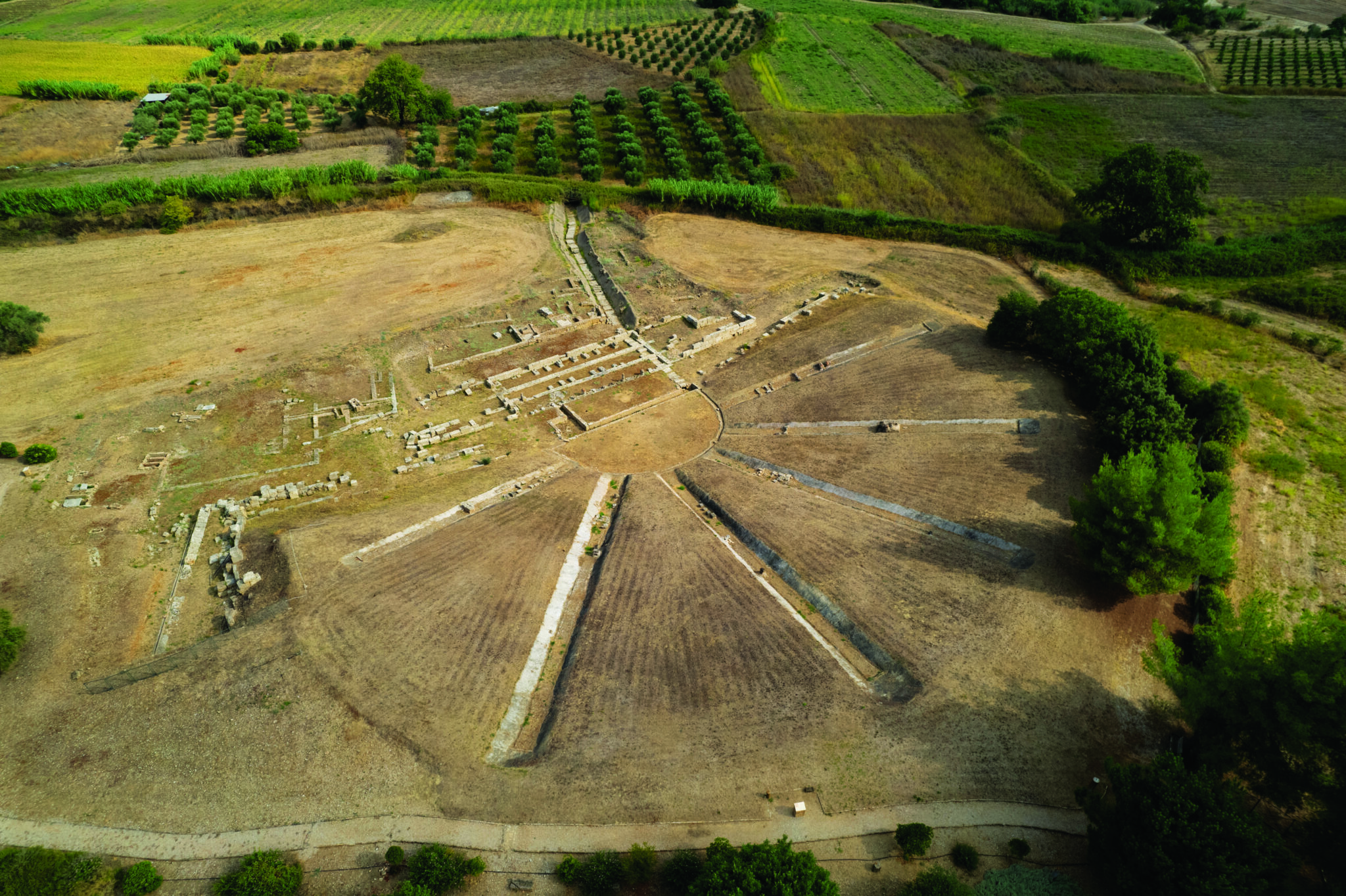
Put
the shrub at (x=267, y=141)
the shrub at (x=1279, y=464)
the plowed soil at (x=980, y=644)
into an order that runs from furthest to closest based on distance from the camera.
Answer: the shrub at (x=267, y=141), the shrub at (x=1279, y=464), the plowed soil at (x=980, y=644)

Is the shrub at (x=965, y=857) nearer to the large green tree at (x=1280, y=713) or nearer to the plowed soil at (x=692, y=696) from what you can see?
the plowed soil at (x=692, y=696)

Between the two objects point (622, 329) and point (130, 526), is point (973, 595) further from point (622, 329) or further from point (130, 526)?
point (130, 526)

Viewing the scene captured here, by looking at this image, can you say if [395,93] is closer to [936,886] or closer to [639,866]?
[639,866]

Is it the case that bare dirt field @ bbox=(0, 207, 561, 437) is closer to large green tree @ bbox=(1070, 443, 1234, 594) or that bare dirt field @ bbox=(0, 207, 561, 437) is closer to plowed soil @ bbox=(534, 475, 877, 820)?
Answer: plowed soil @ bbox=(534, 475, 877, 820)

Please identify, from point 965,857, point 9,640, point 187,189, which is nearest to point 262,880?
point 9,640

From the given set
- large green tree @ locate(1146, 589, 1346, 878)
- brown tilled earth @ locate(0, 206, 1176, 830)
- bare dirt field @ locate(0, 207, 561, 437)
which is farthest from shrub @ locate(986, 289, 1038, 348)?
bare dirt field @ locate(0, 207, 561, 437)

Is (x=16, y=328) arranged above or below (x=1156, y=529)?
below

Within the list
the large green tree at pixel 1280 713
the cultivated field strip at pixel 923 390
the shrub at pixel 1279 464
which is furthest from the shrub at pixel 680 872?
the shrub at pixel 1279 464
